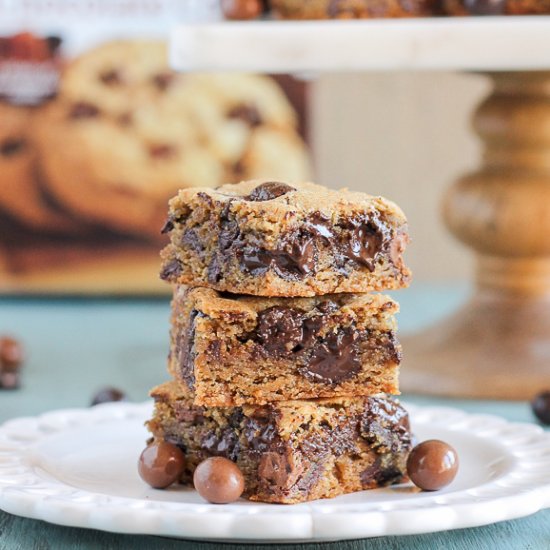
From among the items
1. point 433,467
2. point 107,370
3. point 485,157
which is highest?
point 485,157

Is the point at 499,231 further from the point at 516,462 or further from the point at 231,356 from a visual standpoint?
the point at 231,356

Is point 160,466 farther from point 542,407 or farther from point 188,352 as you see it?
point 542,407

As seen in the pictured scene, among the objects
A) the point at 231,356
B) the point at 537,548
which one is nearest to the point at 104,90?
the point at 231,356

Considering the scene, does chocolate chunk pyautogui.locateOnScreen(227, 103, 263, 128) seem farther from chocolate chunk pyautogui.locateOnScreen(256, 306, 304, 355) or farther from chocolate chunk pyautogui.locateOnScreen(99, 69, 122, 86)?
chocolate chunk pyautogui.locateOnScreen(256, 306, 304, 355)

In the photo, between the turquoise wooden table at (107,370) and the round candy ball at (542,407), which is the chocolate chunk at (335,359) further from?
the round candy ball at (542,407)

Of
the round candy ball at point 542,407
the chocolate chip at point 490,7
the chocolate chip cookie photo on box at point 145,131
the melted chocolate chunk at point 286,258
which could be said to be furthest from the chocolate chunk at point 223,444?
the chocolate chip cookie photo on box at point 145,131

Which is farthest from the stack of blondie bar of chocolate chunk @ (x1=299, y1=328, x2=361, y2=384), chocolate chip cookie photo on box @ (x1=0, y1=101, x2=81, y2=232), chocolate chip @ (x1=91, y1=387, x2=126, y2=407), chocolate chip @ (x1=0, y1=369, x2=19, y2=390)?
chocolate chip cookie photo on box @ (x1=0, y1=101, x2=81, y2=232)

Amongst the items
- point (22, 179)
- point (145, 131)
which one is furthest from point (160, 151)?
point (22, 179)
